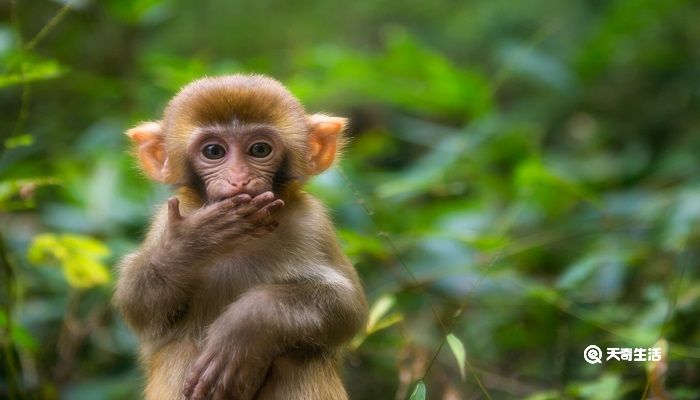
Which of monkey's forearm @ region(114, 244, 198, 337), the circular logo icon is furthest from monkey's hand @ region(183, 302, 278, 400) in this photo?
the circular logo icon

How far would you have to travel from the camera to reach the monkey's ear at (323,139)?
Answer: 16.6 feet

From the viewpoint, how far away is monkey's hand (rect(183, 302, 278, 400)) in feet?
14.0

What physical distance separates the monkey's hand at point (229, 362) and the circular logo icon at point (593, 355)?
2.86m

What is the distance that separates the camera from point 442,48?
41.1 ft

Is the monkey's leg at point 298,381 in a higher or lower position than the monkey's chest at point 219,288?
lower

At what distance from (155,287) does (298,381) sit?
2.46 feet

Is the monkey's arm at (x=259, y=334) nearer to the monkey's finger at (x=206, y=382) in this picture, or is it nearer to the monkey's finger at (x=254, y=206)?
the monkey's finger at (x=206, y=382)

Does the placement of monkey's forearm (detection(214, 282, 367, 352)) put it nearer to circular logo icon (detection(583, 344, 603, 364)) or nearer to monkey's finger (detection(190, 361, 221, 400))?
monkey's finger (detection(190, 361, 221, 400))

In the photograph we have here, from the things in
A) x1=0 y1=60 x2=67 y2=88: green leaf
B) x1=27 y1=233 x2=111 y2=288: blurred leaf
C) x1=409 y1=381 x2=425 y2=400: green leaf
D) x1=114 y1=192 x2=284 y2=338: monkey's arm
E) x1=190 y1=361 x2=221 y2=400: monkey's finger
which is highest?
x1=0 y1=60 x2=67 y2=88: green leaf

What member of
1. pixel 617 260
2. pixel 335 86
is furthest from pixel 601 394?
pixel 335 86

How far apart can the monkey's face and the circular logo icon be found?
9.28 ft

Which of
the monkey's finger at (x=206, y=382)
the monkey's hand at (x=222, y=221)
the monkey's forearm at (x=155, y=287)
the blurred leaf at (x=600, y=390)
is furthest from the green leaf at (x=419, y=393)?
the blurred leaf at (x=600, y=390)

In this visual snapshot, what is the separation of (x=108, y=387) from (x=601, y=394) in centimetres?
351

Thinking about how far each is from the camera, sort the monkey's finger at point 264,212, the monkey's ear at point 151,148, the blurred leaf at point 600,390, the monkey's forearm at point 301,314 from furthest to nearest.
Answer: the blurred leaf at point 600,390
the monkey's ear at point 151,148
the monkey's forearm at point 301,314
the monkey's finger at point 264,212
